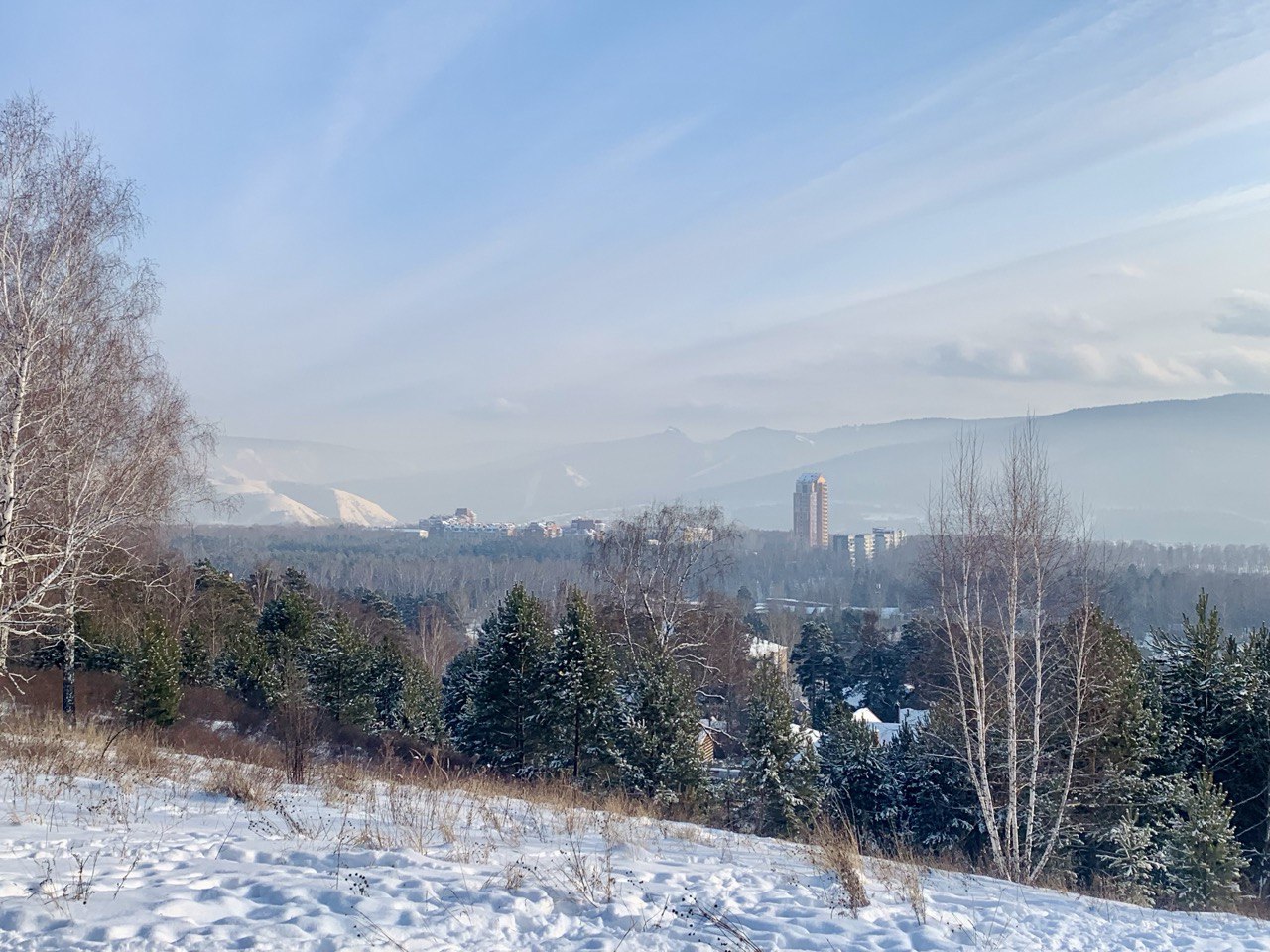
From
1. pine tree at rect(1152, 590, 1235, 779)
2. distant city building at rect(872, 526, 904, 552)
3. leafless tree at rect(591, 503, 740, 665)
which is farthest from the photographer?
distant city building at rect(872, 526, 904, 552)

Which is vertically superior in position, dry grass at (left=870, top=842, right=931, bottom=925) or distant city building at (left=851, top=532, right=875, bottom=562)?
distant city building at (left=851, top=532, right=875, bottom=562)

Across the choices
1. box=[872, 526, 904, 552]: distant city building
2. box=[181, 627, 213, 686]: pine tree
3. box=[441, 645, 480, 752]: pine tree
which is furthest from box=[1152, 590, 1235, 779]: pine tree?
box=[872, 526, 904, 552]: distant city building

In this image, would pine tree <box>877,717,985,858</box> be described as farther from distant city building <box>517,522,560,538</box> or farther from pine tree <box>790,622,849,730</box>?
distant city building <box>517,522,560,538</box>

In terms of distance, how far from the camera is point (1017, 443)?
600 inches

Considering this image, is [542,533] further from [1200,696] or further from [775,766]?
[1200,696]

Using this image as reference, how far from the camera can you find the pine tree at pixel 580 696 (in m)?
21.0

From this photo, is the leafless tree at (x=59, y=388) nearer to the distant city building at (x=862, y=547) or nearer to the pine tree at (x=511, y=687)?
the pine tree at (x=511, y=687)

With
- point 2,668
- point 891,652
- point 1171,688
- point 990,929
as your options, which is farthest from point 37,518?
point 891,652

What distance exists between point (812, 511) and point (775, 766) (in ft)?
455

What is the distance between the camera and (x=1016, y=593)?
47.3 ft

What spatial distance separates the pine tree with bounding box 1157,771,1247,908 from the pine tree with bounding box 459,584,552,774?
14.5 metres

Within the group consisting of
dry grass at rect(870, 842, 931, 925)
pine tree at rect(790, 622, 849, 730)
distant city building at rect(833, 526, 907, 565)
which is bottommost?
pine tree at rect(790, 622, 849, 730)

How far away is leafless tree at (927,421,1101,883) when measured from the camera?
1432 cm

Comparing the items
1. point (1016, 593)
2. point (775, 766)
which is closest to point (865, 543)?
point (775, 766)
